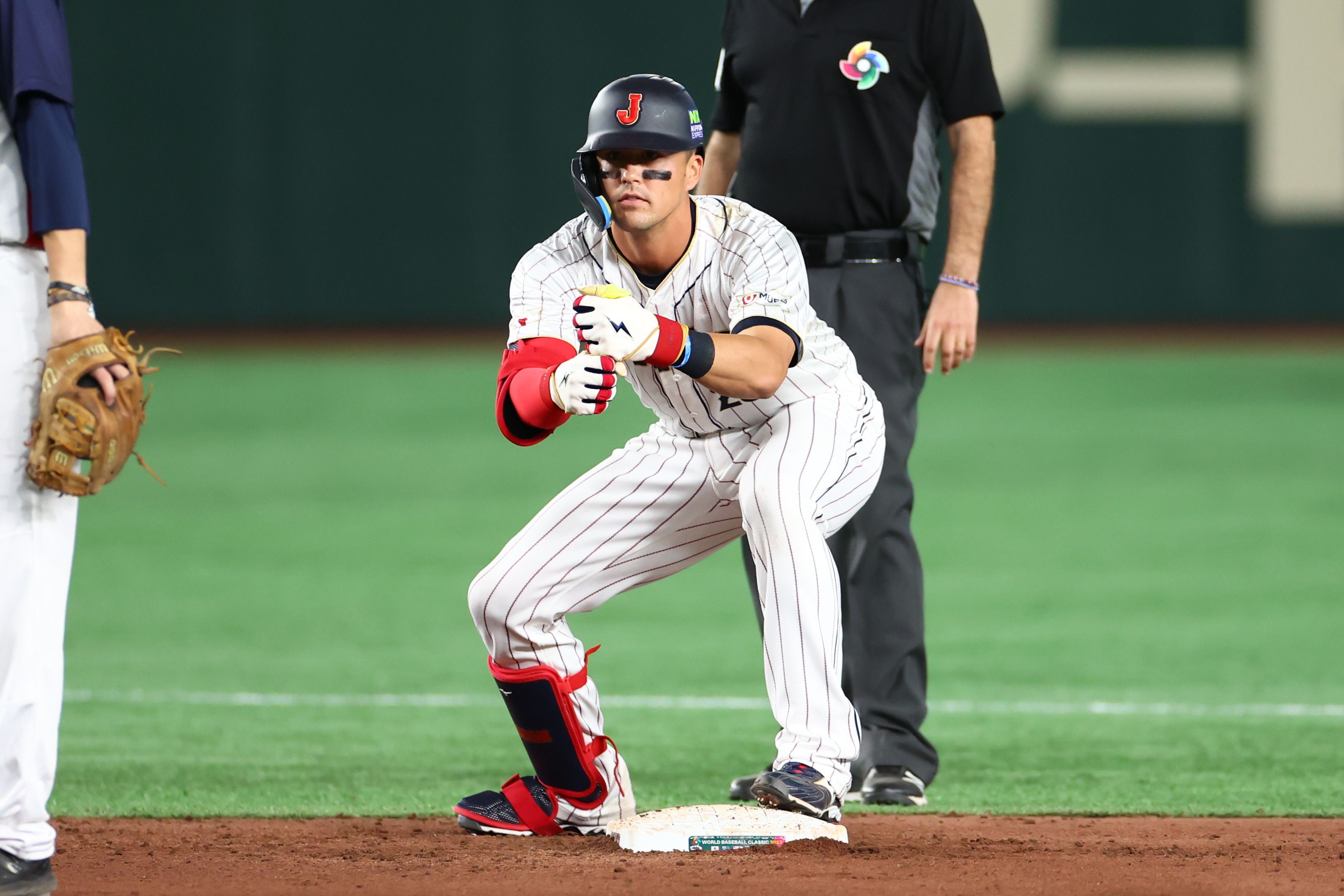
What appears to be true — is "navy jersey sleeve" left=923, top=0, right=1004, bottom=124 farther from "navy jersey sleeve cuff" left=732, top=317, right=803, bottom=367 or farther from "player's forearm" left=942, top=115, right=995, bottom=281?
"navy jersey sleeve cuff" left=732, top=317, right=803, bottom=367

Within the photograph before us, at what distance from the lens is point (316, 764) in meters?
5.19

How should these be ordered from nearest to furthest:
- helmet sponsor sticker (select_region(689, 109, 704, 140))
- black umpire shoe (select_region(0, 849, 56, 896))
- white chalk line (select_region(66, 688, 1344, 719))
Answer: black umpire shoe (select_region(0, 849, 56, 896)) < helmet sponsor sticker (select_region(689, 109, 704, 140)) < white chalk line (select_region(66, 688, 1344, 719))

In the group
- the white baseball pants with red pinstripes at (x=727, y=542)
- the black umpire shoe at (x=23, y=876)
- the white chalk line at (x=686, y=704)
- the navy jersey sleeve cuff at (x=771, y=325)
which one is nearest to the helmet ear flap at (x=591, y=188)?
the navy jersey sleeve cuff at (x=771, y=325)

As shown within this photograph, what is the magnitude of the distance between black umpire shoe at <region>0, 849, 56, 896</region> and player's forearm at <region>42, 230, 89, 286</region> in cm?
110

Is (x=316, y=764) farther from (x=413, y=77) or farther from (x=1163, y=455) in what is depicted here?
(x=413, y=77)

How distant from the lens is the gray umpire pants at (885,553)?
491 cm

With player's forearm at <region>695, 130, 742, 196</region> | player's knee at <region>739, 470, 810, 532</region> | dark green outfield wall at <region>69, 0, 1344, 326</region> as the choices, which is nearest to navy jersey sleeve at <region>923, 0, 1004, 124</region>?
player's forearm at <region>695, 130, 742, 196</region>

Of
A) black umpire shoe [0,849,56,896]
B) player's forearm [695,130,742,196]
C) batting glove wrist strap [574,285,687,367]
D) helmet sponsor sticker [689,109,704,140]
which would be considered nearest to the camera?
black umpire shoe [0,849,56,896]

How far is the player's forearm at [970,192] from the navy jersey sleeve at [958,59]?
4 cm

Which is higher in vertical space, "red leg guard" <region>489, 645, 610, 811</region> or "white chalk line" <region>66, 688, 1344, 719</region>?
"red leg guard" <region>489, 645, 610, 811</region>

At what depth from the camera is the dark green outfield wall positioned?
18234 millimetres

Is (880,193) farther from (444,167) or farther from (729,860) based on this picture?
(444,167)

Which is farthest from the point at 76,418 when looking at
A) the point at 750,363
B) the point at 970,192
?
the point at 970,192

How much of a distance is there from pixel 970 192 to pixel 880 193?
0.26m
